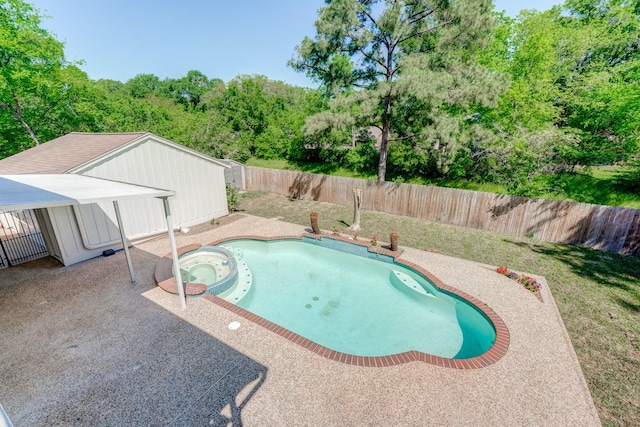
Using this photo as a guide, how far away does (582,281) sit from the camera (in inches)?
310

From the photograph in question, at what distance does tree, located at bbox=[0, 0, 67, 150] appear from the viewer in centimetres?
1652

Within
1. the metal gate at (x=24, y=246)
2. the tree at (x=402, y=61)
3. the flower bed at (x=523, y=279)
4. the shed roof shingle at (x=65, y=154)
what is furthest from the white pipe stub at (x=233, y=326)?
the tree at (x=402, y=61)

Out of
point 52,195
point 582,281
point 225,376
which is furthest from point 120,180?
point 582,281

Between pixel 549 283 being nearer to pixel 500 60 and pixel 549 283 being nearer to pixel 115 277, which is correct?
pixel 115 277

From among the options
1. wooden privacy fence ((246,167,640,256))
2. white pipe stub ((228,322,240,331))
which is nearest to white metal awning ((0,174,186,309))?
white pipe stub ((228,322,240,331))

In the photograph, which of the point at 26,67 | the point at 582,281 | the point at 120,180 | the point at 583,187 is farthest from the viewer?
the point at 26,67

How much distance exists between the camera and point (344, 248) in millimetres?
10578

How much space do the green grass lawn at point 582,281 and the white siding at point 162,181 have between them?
273 cm

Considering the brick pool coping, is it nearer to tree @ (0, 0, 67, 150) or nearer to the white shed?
the white shed

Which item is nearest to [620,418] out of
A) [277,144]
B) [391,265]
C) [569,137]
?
[391,265]

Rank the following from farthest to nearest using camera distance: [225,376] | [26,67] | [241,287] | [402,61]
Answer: [26,67]
[402,61]
[241,287]
[225,376]

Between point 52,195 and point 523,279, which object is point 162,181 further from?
point 523,279

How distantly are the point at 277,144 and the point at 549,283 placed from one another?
23293 millimetres

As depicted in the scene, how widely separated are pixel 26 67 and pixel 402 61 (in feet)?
78.6
